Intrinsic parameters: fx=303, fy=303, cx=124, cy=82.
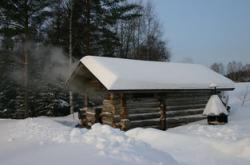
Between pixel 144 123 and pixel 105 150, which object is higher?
pixel 105 150

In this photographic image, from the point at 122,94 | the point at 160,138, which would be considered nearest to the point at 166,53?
the point at 122,94

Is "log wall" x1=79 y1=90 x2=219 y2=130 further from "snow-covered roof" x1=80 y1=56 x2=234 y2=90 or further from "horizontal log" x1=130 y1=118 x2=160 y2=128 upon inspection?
"snow-covered roof" x1=80 y1=56 x2=234 y2=90

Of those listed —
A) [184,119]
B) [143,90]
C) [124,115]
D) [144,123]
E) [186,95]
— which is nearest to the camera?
[143,90]

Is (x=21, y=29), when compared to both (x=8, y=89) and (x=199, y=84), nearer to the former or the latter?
(x=8, y=89)

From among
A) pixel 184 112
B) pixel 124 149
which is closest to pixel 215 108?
pixel 184 112

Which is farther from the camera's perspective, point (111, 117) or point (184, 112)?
point (184, 112)

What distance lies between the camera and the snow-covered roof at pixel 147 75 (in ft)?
39.8

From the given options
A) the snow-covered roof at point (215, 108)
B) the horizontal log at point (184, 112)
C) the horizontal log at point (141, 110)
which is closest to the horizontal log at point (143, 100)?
the horizontal log at point (141, 110)

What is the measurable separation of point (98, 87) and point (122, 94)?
116 inches

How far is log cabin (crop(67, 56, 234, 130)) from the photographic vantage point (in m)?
12.5

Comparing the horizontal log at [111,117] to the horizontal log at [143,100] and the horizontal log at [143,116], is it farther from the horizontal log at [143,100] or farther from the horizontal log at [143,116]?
the horizontal log at [143,100]

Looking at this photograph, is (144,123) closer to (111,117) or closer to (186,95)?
(111,117)

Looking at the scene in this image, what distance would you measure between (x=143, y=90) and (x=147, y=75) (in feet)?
4.14

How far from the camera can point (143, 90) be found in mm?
12359
